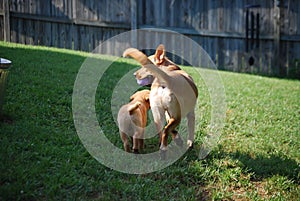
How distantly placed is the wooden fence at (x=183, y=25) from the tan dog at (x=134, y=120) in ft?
21.5

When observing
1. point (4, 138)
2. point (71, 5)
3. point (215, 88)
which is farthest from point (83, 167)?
point (71, 5)

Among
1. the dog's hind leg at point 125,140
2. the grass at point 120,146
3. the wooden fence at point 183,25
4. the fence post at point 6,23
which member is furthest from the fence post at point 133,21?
the dog's hind leg at point 125,140

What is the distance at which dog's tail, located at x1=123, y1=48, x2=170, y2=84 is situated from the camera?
366 cm

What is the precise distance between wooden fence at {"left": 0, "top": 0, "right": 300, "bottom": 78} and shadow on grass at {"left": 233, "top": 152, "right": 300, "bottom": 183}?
19.1 feet

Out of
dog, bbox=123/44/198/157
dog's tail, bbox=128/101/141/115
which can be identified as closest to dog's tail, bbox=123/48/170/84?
dog, bbox=123/44/198/157

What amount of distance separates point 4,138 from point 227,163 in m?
2.07

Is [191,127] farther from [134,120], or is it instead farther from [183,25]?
[183,25]

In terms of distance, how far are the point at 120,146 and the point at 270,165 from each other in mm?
1438

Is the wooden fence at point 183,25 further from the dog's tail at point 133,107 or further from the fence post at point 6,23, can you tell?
the dog's tail at point 133,107

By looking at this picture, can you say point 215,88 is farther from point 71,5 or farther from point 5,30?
point 5,30

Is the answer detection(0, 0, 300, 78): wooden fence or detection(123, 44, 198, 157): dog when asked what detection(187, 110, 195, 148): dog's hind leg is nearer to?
detection(123, 44, 198, 157): dog

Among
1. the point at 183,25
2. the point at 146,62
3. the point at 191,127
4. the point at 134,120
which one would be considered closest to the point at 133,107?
the point at 134,120

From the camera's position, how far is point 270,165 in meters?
4.38

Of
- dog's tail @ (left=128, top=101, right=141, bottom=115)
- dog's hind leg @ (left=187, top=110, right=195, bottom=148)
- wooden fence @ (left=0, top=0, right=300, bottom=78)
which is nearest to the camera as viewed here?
dog's tail @ (left=128, top=101, right=141, bottom=115)
